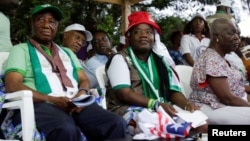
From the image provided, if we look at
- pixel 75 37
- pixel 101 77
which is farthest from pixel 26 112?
pixel 75 37

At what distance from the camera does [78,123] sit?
312 centimetres

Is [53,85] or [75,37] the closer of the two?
[53,85]

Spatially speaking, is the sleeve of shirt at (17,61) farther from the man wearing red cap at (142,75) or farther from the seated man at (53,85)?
the man wearing red cap at (142,75)

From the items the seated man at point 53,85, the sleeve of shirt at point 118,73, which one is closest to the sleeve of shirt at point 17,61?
the seated man at point 53,85

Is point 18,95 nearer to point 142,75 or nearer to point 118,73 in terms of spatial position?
point 118,73

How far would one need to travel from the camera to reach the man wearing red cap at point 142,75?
3.32m

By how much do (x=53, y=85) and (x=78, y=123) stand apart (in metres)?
0.33

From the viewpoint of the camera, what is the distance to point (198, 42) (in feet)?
18.7

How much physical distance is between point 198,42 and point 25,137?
3.46 meters

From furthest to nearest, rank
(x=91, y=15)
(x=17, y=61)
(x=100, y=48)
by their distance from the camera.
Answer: (x=91, y=15)
(x=100, y=48)
(x=17, y=61)

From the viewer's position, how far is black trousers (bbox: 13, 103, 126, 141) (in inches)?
107

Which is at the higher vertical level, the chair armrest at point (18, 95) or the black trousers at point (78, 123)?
the chair armrest at point (18, 95)

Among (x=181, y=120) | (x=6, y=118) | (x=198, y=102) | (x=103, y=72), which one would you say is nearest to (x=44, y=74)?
(x=6, y=118)

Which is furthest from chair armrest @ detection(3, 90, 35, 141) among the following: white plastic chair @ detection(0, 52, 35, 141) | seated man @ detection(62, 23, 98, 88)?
seated man @ detection(62, 23, 98, 88)
